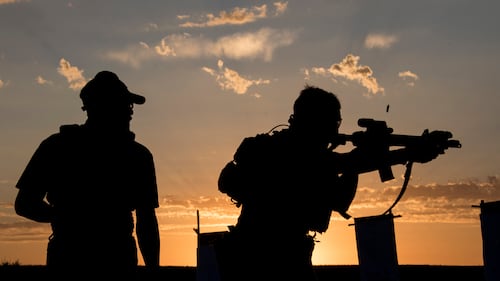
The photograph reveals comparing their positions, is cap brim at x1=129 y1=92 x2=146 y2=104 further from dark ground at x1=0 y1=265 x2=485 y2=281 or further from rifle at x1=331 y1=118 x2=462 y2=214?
dark ground at x1=0 y1=265 x2=485 y2=281

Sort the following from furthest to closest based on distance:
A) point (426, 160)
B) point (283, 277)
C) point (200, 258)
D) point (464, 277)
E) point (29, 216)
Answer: point (464, 277)
point (200, 258)
point (426, 160)
point (283, 277)
point (29, 216)

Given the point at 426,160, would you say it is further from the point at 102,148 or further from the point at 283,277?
the point at 102,148

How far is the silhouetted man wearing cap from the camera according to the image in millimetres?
5164

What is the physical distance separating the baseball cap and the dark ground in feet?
67.7

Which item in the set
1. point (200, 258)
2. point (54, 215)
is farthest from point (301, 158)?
point (200, 258)

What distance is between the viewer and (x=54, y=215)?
515 centimetres

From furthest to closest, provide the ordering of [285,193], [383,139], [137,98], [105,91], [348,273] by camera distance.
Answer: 1. [348,273]
2. [383,139]
3. [285,193]
4. [137,98]
5. [105,91]

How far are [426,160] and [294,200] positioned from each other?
272cm

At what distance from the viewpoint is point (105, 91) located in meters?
5.24

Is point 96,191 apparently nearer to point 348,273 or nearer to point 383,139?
point 383,139

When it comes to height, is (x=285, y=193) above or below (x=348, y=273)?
above

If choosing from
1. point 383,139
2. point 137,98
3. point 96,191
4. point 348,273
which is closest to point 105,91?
point 137,98

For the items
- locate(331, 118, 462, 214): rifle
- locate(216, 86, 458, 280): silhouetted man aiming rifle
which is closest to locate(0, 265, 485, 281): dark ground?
locate(331, 118, 462, 214): rifle

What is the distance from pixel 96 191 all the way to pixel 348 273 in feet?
83.2
